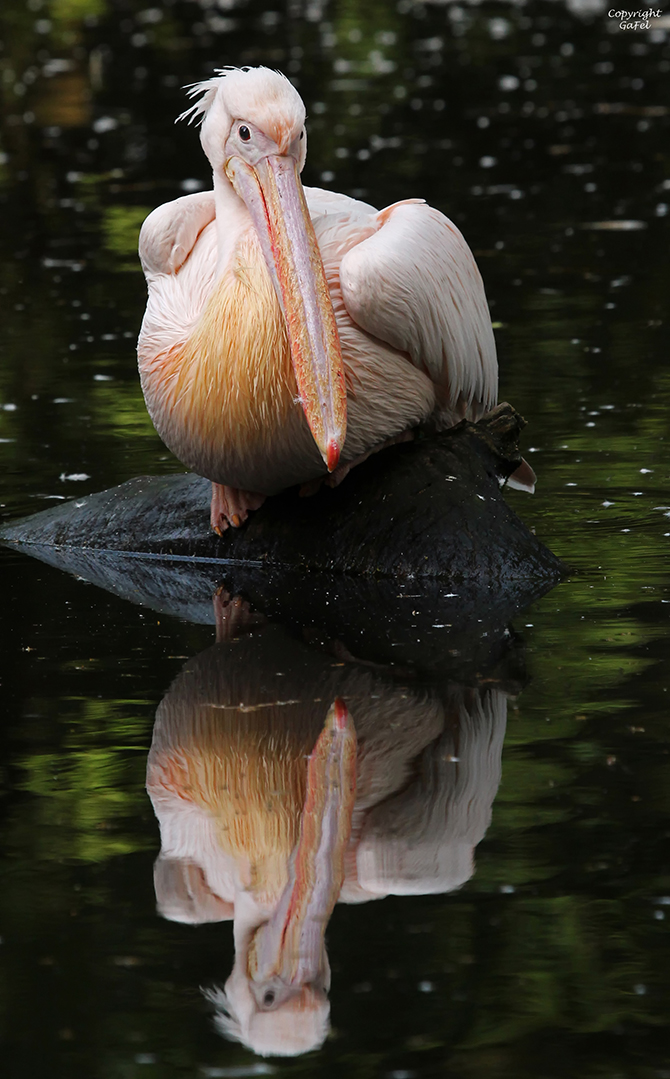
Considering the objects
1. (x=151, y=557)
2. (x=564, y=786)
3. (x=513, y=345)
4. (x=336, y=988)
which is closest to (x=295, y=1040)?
(x=336, y=988)

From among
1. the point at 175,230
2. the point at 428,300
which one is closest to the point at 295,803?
the point at 428,300

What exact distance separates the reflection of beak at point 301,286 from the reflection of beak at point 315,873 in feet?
2.93

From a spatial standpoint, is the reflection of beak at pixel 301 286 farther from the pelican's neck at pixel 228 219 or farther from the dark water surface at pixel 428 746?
the dark water surface at pixel 428 746

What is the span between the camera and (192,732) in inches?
165

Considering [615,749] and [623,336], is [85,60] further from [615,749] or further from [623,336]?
[615,749]

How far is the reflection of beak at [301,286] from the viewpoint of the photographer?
4.68 meters

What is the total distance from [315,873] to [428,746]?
67 cm

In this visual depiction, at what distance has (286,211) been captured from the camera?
488cm

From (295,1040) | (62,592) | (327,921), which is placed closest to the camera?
(295,1040)

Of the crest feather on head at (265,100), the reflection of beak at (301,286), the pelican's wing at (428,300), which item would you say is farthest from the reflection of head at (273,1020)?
the crest feather on head at (265,100)

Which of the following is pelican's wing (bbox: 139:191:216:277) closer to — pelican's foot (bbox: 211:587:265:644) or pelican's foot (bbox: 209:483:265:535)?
pelican's foot (bbox: 209:483:265:535)

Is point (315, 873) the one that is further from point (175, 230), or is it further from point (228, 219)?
point (175, 230)

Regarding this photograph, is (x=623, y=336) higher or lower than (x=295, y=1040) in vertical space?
lower

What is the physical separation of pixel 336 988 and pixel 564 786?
918 millimetres
